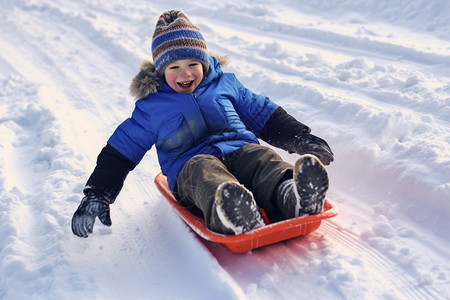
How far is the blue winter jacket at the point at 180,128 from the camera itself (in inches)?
90.7

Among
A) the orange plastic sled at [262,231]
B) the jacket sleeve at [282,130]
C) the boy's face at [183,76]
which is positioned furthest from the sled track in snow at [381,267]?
the boy's face at [183,76]

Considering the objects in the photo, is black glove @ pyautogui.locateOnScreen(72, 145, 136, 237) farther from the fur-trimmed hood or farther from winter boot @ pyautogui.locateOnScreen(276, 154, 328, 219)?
winter boot @ pyautogui.locateOnScreen(276, 154, 328, 219)

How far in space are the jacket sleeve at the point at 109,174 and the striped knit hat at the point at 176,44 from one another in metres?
0.50

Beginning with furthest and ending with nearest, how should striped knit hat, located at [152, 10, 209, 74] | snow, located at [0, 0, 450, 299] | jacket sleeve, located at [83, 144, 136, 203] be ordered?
striped knit hat, located at [152, 10, 209, 74]
jacket sleeve, located at [83, 144, 136, 203]
snow, located at [0, 0, 450, 299]

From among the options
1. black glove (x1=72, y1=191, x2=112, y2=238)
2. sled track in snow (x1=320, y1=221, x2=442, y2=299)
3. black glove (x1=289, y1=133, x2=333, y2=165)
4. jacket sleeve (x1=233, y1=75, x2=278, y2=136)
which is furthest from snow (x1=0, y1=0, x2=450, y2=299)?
jacket sleeve (x1=233, y1=75, x2=278, y2=136)

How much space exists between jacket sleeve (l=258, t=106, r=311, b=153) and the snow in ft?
1.32

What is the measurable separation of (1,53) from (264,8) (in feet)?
11.0

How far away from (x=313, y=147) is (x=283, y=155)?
0.81 meters

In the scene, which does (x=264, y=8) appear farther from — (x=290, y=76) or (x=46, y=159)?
(x=46, y=159)

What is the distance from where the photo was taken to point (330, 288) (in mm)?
1759

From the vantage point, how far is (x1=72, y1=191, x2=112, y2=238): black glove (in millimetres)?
2088

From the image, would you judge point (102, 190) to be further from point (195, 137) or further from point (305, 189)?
point (305, 189)

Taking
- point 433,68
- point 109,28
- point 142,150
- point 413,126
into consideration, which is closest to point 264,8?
point 109,28

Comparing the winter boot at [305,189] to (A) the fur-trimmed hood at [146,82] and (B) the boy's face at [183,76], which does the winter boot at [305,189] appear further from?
(A) the fur-trimmed hood at [146,82]
